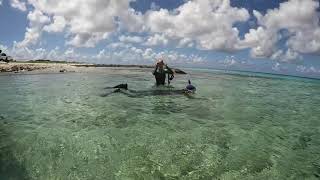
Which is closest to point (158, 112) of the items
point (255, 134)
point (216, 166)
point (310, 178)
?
point (255, 134)

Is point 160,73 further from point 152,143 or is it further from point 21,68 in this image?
point 21,68

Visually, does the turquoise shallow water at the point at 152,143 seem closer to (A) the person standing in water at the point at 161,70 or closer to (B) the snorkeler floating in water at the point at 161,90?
(B) the snorkeler floating in water at the point at 161,90

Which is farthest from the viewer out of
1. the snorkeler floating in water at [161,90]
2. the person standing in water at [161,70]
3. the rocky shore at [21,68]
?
the rocky shore at [21,68]

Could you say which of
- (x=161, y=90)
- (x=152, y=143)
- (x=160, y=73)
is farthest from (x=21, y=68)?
(x=152, y=143)

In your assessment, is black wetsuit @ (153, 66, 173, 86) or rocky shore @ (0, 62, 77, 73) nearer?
black wetsuit @ (153, 66, 173, 86)

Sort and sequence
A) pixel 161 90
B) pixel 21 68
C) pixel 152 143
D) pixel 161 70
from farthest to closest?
pixel 21 68 < pixel 161 70 < pixel 161 90 < pixel 152 143

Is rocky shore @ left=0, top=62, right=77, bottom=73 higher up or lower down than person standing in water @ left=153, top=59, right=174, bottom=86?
lower down

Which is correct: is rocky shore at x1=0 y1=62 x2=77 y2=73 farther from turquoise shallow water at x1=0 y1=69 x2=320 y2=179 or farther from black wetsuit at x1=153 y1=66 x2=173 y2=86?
turquoise shallow water at x1=0 y1=69 x2=320 y2=179

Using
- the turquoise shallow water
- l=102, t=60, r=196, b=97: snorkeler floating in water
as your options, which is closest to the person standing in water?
l=102, t=60, r=196, b=97: snorkeler floating in water

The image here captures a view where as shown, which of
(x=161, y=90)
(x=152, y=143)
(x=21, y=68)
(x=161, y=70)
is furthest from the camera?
(x=21, y=68)

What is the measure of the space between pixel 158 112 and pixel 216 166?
8516mm

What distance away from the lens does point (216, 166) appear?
9.20 m

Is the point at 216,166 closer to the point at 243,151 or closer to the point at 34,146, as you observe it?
the point at 243,151

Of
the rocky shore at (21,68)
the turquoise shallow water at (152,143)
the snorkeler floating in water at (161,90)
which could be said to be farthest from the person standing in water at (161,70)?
the rocky shore at (21,68)
